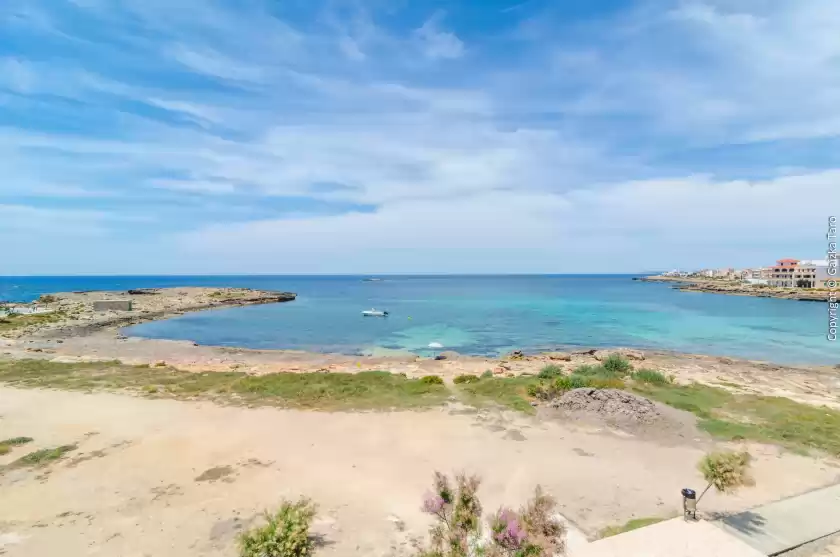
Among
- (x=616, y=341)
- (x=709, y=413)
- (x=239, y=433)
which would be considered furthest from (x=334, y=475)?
(x=616, y=341)

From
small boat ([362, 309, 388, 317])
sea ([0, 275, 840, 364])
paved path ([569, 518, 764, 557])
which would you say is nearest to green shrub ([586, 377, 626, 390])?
paved path ([569, 518, 764, 557])

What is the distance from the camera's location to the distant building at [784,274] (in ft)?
438

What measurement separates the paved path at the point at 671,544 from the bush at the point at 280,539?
5308 millimetres

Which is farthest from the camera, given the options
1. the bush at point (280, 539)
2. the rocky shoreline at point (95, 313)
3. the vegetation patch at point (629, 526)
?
the rocky shoreline at point (95, 313)

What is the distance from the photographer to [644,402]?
16922mm

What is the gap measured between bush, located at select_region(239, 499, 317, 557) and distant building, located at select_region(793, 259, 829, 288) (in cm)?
15777

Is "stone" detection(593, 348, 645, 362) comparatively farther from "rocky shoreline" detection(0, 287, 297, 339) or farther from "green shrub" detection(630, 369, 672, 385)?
"rocky shoreline" detection(0, 287, 297, 339)

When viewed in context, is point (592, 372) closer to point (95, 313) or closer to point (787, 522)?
point (787, 522)

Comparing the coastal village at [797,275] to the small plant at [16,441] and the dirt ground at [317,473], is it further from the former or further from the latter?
the small plant at [16,441]

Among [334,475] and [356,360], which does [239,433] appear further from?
[356,360]

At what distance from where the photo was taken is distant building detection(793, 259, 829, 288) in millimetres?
120988

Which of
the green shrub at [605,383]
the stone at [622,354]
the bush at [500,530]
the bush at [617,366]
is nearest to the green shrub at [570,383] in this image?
the green shrub at [605,383]

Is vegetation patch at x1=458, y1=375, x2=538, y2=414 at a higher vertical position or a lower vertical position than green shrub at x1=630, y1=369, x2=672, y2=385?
lower

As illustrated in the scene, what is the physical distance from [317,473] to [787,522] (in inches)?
460
